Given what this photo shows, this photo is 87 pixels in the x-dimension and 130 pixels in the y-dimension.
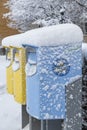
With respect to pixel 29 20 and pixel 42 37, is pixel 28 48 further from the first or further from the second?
pixel 29 20

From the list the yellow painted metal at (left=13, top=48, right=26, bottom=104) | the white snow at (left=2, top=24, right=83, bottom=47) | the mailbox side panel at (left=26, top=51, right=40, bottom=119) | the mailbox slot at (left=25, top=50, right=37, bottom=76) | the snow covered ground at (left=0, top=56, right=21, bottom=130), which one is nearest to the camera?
the white snow at (left=2, top=24, right=83, bottom=47)

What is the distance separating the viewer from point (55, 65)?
15.5ft

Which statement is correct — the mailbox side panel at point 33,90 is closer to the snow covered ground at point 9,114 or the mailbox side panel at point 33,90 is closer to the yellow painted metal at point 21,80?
the yellow painted metal at point 21,80

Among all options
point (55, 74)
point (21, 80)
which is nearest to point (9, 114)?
point (21, 80)

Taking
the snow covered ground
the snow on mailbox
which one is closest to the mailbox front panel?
the snow on mailbox

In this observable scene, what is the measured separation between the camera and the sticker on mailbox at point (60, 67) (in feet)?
15.4

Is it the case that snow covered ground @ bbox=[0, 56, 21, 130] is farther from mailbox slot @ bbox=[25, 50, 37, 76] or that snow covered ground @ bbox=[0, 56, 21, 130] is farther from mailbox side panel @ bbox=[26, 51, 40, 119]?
mailbox slot @ bbox=[25, 50, 37, 76]

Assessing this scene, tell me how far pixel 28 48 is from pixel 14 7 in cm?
1808

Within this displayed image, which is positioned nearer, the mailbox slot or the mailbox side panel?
the mailbox side panel

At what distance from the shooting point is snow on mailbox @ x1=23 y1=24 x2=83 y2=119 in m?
4.69

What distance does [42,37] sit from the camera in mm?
4684

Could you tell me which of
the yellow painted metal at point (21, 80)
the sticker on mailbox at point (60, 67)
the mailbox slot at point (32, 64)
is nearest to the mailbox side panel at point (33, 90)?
the mailbox slot at point (32, 64)

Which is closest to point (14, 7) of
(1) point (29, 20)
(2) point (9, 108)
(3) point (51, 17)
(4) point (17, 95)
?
(1) point (29, 20)

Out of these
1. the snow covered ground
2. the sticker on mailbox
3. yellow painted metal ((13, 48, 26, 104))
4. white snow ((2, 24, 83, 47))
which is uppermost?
white snow ((2, 24, 83, 47))
